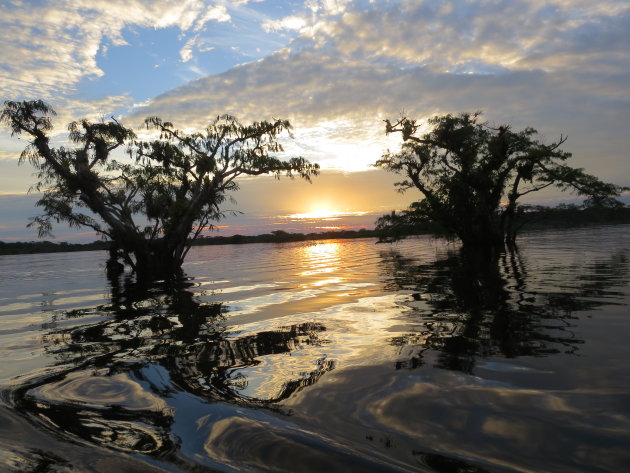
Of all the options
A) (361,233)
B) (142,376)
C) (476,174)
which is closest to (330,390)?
(142,376)

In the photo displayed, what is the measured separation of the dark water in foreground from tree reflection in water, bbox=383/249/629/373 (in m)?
0.04

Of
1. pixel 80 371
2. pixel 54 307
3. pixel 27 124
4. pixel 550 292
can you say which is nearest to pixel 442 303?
pixel 550 292

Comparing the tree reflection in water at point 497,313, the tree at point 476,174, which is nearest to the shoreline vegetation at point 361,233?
the tree at point 476,174

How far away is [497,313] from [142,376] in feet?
19.3

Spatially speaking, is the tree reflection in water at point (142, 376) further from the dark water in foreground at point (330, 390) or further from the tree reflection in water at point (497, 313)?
the tree reflection in water at point (497, 313)

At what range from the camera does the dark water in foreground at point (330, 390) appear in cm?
261

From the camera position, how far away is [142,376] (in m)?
4.43

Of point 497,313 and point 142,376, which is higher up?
point 142,376

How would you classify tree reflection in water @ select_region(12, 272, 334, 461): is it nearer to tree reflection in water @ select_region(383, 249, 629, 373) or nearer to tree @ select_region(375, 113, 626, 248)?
tree reflection in water @ select_region(383, 249, 629, 373)

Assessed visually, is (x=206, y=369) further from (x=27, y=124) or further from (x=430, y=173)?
(x=430, y=173)

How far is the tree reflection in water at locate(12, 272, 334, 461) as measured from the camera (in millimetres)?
3141

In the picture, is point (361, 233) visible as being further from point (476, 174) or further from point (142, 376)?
point (142, 376)

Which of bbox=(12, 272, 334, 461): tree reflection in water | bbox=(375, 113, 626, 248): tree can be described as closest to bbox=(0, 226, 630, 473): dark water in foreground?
bbox=(12, 272, 334, 461): tree reflection in water

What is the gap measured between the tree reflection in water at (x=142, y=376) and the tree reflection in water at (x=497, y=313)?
157 cm
